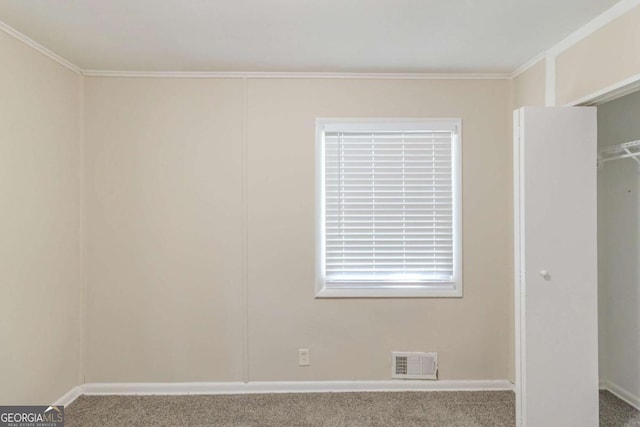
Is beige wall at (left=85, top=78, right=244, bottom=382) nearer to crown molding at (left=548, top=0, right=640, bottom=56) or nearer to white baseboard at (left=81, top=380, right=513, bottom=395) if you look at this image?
white baseboard at (left=81, top=380, right=513, bottom=395)

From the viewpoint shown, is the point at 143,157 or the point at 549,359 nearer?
the point at 549,359

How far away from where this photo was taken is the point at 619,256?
126 inches

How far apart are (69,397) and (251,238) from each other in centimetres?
173

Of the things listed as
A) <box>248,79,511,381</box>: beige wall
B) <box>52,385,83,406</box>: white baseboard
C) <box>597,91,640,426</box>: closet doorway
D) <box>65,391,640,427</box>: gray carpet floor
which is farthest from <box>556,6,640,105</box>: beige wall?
<box>52,385,83,406</box>: white baseboard

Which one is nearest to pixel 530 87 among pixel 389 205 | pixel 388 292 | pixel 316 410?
pixel 389 205

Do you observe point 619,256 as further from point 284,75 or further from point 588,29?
point 284,75

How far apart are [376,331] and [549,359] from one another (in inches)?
47.9

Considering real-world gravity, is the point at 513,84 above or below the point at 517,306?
above

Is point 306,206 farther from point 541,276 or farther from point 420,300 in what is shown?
point 541,276

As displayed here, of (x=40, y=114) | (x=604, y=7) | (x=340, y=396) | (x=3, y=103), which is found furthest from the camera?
(x=340, y=396)

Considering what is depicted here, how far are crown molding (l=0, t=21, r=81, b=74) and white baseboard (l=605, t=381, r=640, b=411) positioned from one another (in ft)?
15.5

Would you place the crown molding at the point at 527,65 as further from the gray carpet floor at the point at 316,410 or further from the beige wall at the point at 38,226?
the beige wall at the point at 38,226

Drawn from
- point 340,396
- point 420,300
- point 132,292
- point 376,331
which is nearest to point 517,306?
point 420,300

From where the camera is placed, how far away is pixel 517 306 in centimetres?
244
